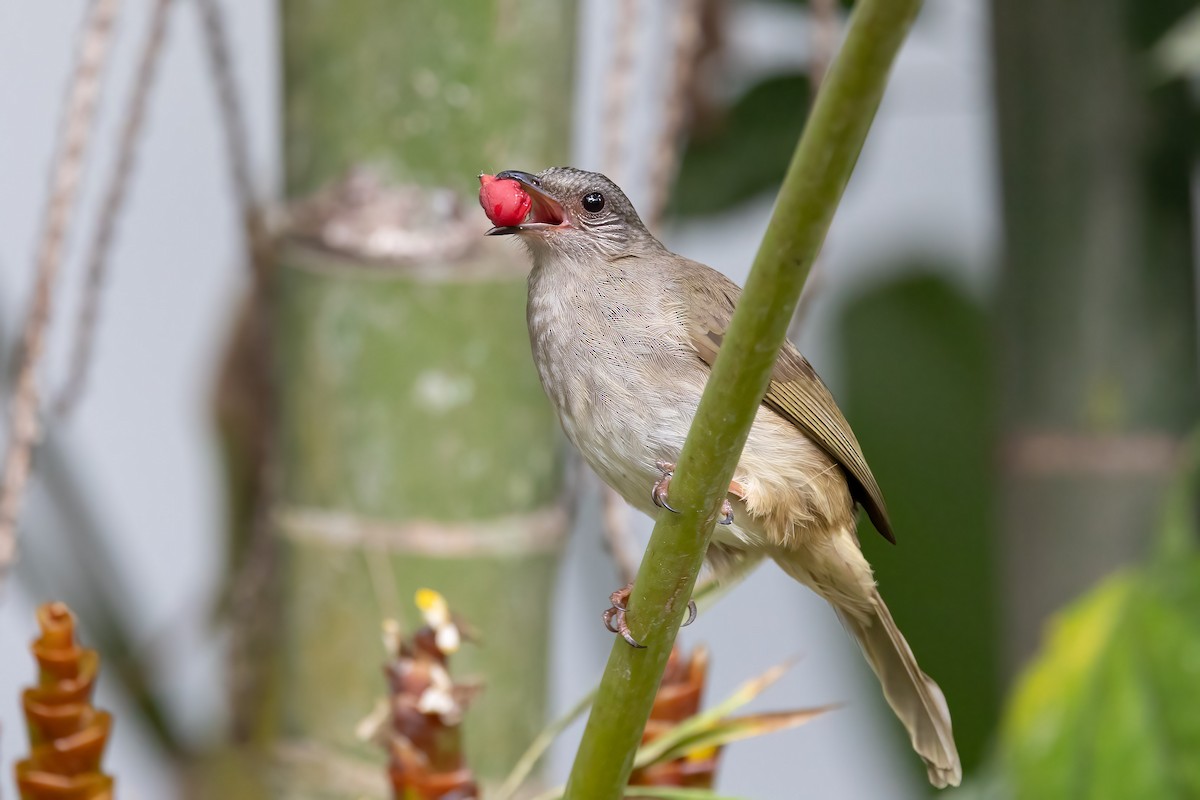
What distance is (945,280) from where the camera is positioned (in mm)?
2963

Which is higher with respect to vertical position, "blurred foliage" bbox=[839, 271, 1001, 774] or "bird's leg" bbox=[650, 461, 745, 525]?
"bird's leg" bbox=[650, 461, 745, 525]

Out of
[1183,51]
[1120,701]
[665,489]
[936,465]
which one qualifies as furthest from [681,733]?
[936,465]

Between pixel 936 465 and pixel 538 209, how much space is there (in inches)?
61.5

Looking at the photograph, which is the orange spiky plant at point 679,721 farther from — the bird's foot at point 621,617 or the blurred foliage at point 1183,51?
the blurred foliage at point 1183,51

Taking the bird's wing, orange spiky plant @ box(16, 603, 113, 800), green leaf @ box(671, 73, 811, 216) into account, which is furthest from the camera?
green leaf @ box(671, 73, 811, 216)

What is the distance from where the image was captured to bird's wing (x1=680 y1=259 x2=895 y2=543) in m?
1.35

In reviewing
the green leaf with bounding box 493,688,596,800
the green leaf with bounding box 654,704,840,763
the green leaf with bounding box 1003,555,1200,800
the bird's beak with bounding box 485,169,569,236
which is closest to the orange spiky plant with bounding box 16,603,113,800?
the green leaf with bounding box 493,688,596,800

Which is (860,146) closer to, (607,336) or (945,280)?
(607,336)

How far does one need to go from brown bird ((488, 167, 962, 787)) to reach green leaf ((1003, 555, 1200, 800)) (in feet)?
0.85

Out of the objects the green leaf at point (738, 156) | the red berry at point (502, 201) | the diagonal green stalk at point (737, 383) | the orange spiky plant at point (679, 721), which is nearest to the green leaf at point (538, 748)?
the orange spiky plant at point (679, 721)

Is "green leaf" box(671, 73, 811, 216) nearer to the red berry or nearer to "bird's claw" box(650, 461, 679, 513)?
the red berry

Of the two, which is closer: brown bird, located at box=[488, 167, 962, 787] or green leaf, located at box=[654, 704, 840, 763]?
green leaf, located at box=[654, 704, 840, 763]

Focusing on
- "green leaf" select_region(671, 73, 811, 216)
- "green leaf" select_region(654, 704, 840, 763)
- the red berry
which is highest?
the red berry

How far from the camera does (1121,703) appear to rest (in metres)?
1.62
